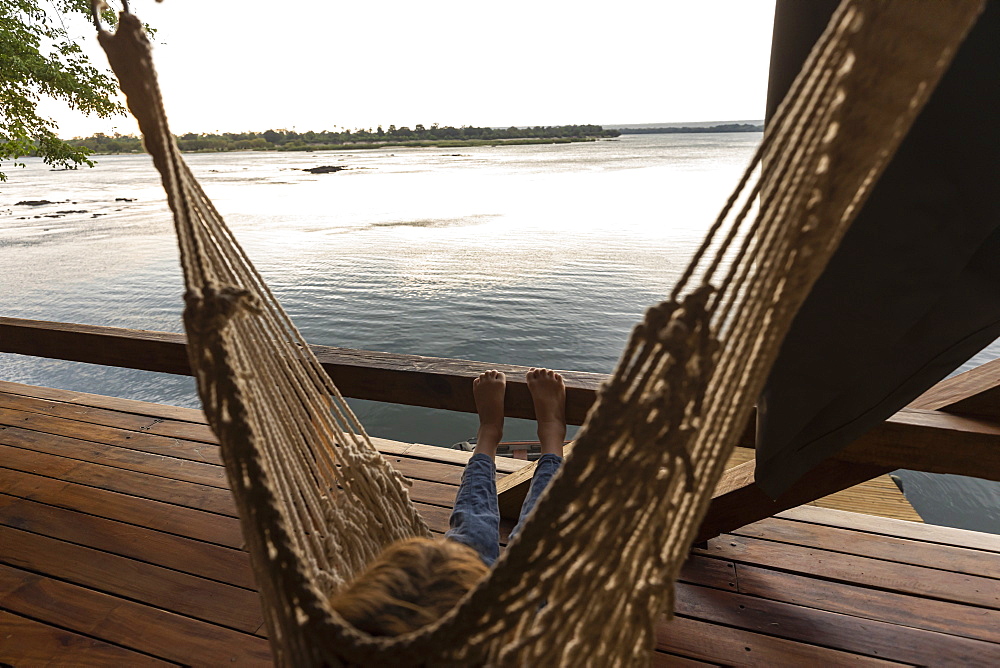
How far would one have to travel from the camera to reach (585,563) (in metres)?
0.48

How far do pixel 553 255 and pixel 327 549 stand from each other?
10.8 m

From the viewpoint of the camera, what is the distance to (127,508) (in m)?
1.58

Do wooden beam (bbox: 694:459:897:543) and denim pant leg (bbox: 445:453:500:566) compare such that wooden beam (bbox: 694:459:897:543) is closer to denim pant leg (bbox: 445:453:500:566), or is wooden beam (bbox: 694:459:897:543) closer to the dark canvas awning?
the dark canvas awning

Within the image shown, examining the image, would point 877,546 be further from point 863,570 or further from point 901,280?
point 901,280

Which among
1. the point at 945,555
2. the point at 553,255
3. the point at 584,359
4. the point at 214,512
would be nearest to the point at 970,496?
the point at 584,359

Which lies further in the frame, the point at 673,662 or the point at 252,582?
the point at 252,582

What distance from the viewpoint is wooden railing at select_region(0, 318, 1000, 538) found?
1002 millimetres

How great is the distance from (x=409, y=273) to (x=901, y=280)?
1053cm

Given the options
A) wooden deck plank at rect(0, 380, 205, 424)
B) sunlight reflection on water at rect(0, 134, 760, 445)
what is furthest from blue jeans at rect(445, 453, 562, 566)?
sunlight reflection on water at rect(0, 134, 760, 445)

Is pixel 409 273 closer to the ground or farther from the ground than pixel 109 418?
closer to the ground

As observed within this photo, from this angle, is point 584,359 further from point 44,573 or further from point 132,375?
point 44,573

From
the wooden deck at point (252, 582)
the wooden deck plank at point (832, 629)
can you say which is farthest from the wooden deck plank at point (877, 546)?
the wooden deck plank at point (832, 629)

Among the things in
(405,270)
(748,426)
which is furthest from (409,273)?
(748,426)

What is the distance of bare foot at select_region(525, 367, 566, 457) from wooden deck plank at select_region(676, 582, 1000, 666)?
1.55ft
